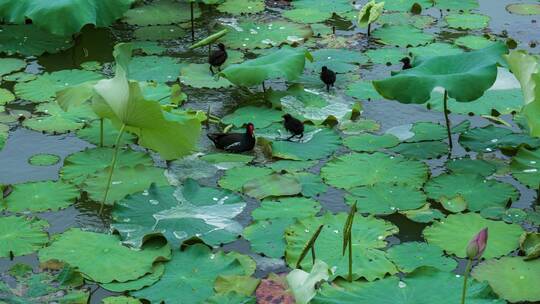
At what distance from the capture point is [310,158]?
6.41 m

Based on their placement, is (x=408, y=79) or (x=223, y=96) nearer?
(x=408, y=79)

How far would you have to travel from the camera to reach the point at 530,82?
5605mm

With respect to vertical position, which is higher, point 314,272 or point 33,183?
point 314,272

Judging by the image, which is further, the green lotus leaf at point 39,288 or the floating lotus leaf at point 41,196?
the floating lotus leaf at point 41,196

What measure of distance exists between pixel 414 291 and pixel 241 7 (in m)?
5.35

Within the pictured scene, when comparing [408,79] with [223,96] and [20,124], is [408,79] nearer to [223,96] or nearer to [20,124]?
[223,96]

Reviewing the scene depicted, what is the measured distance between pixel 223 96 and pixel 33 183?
1.90m

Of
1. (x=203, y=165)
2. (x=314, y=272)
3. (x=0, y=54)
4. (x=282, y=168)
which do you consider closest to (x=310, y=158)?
(x=282, y=168)

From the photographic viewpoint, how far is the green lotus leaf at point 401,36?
827 cm

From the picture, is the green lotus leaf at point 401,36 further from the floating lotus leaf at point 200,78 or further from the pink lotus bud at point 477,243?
the pink lotus bud at point 477,243

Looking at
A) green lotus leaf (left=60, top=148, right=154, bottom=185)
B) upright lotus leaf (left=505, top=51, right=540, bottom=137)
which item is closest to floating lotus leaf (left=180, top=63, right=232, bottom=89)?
green lotus leaf (left=60, top=148, right=154, bottom=185)

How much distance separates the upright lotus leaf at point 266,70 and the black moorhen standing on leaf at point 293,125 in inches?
13.4

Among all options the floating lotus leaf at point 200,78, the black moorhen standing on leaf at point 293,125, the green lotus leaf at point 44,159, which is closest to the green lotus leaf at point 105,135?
the green lotus leaf at point 44,159

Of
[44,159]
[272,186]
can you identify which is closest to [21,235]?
[44,159]
